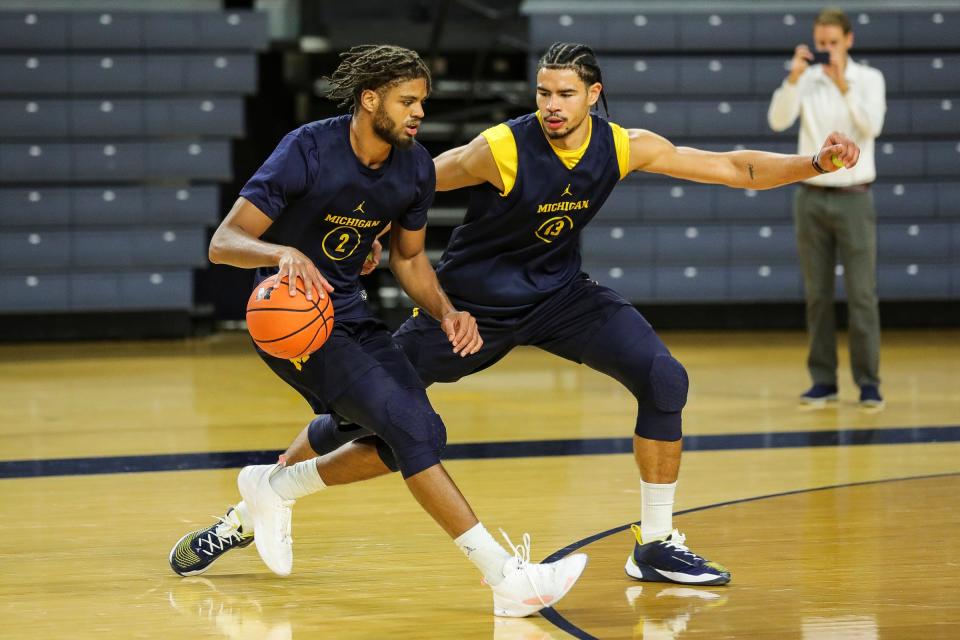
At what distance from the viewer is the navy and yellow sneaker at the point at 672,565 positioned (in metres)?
2.99

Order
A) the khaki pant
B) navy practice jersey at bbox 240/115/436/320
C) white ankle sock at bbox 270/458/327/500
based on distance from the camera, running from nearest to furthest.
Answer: navy practice jersey at bbox 240/115/436/320
white ankle sock at bbox 270/458/327/500
the khaki pant

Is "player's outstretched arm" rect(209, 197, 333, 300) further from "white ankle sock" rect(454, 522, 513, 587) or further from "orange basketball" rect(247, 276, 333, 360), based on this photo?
"white ankle sock" rect(454, 522, 513, 587)

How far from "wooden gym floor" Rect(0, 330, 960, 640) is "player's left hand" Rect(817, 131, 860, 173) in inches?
36.0

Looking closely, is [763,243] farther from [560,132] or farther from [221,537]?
[221,537]

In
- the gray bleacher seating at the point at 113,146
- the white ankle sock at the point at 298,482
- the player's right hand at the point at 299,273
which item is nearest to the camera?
the player's right hand at the point at 299,273

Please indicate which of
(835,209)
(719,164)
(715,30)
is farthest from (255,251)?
(715,30)

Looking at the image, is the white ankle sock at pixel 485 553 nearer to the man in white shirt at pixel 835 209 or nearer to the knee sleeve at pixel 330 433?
the knee sleeve at pixel 330 433

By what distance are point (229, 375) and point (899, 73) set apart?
464 cm

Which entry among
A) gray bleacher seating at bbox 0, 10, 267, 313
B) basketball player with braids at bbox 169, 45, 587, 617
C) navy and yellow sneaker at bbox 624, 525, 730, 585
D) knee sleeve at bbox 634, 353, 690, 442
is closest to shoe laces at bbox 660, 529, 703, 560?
navy and yellow sneaker at bbox 624, 525, 730, 585

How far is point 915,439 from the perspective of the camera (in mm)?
4875

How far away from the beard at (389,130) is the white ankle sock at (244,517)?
2.98ft

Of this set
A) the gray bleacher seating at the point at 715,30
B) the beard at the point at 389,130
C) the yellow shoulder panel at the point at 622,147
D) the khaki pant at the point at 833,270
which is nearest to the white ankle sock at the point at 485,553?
the beard at the point at 389,130

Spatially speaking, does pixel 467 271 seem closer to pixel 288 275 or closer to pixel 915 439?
pixel 288 275

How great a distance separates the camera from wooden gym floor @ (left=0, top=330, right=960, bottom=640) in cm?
278
